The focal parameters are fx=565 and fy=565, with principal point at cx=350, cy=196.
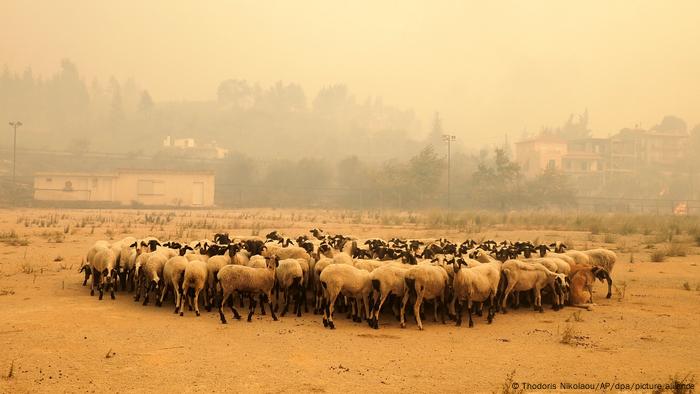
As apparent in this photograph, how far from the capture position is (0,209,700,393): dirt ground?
7.76m

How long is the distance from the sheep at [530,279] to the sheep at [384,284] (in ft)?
8.68

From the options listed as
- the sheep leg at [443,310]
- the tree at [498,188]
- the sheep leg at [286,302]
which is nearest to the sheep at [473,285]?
the sheep leg at [443,310]

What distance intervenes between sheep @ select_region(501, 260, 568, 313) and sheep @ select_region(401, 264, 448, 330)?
6.36ft

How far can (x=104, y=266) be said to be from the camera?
1372 centimetres

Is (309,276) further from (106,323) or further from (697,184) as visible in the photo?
(697,184)

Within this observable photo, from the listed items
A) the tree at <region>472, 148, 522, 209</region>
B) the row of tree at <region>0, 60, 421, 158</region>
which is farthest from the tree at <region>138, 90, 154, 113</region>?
the tree at <region>472, 148, 522, 209</region>

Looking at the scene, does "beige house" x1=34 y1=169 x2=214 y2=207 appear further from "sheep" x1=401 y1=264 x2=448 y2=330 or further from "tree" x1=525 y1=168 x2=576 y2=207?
"sheep" x1=401 y1=264 x2=448 y2=330

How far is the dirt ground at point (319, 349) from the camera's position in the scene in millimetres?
7762

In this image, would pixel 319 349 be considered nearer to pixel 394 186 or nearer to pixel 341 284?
pixel 341 284

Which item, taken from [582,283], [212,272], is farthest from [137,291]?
[582,283]

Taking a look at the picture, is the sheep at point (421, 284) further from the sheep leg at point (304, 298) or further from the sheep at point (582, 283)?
the sheep at point (582, 283)

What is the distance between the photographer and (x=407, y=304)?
12180mm

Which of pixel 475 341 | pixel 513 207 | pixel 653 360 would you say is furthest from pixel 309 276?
pixel 513 207

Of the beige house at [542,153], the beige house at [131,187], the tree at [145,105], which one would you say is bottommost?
the beige house at [131,187]
